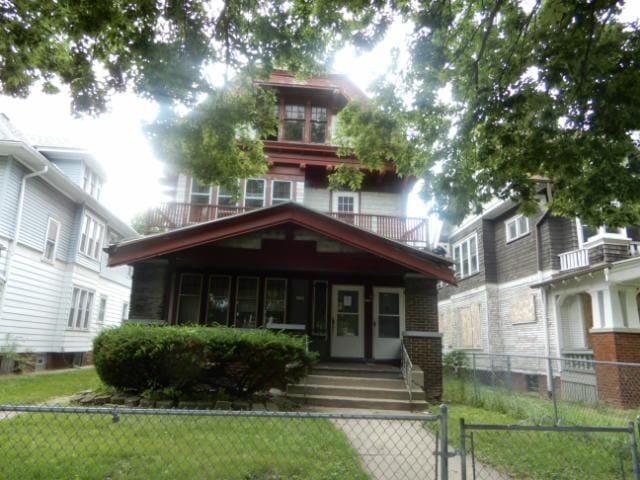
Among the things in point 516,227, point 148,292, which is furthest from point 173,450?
point 516,227

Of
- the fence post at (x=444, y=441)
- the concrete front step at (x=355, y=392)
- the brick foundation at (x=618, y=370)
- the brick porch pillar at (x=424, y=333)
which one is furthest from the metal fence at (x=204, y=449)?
the brick foundation at (x=618, y=370)

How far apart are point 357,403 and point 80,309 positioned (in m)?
15.6

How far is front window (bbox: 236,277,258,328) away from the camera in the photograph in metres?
13.1

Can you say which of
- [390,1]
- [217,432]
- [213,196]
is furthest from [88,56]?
[213,196]

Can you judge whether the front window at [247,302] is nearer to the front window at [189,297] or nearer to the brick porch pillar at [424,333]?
the front window at [189,297]

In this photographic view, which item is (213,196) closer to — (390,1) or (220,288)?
(220,288)

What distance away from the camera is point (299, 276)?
13.4 meters

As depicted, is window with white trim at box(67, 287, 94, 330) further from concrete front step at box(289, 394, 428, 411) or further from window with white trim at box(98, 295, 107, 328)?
concrete front step at box(289, 394, 428, 411)

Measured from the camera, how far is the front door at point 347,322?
13070 mm

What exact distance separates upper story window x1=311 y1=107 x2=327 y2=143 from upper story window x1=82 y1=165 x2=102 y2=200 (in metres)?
10.2

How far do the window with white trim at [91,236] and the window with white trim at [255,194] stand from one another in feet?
26.8

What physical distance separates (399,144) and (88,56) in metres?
6.03

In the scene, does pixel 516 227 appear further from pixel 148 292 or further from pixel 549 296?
pixel 148 292

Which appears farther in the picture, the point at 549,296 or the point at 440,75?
the point at 549,296
